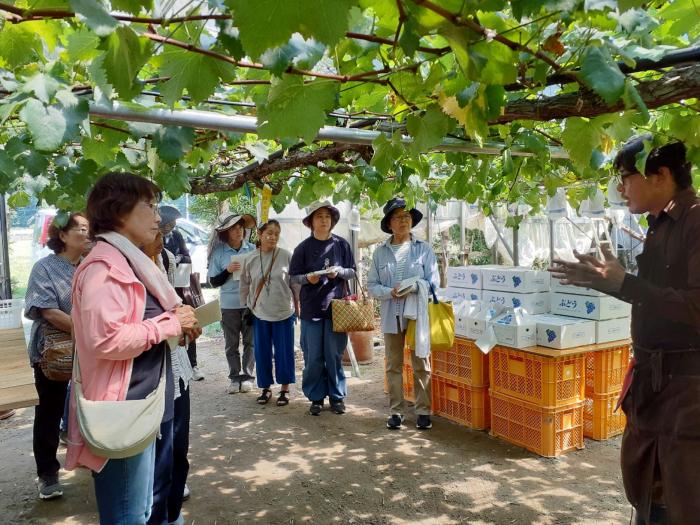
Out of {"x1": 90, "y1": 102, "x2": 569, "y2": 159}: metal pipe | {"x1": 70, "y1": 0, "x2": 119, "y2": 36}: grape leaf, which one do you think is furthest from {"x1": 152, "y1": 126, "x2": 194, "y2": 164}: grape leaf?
{"x1": 70, "y1": 0, "x2": 119, "y2": 36}: grape leaf

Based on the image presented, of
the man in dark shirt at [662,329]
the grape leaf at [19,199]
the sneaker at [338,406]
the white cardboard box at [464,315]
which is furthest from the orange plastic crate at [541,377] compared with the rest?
the grape leaf at [19,199]

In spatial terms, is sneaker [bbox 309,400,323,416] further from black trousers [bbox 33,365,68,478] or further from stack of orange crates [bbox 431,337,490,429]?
black trousers [bbox 33,365,68,478]

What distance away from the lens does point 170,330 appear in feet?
6.51

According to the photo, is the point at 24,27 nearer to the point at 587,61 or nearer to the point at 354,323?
the point at 587,61

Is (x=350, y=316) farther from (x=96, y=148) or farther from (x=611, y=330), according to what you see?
(x=96, y=148)

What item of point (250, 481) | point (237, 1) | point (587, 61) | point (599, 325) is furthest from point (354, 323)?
point (237, 1)

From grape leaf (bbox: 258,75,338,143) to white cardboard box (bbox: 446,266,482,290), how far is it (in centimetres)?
381

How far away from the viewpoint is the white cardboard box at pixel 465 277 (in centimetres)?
492

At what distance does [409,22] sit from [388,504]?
301 cm

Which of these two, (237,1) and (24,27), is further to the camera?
(24,27)

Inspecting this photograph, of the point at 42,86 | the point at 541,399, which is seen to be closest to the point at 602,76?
the point at 42,86

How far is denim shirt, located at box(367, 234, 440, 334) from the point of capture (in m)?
4.53

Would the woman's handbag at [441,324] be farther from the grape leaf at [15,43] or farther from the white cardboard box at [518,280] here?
the grape leaf at [15,43]

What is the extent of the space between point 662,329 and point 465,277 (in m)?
3.07
